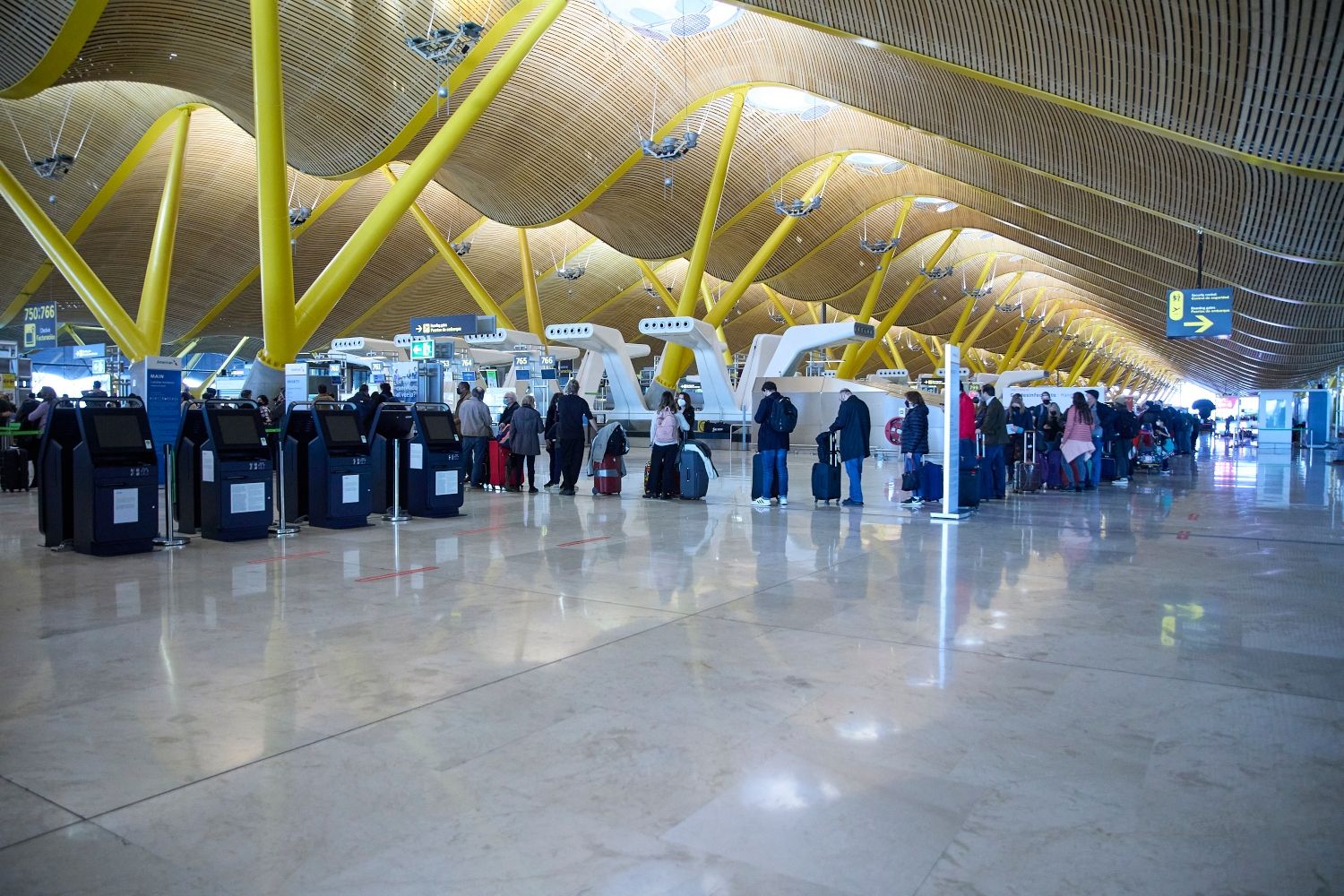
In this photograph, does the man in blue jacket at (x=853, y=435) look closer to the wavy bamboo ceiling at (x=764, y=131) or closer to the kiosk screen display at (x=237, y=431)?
the kiosk screen display at (x=237, y=431)

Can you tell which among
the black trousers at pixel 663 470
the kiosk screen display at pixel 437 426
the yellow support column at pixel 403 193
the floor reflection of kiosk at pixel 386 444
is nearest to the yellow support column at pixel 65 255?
the yellow support column at pixel 403 193

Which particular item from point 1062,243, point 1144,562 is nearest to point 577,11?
point 1062,243

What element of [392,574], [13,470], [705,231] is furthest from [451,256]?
[392,574]

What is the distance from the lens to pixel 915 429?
12.0m

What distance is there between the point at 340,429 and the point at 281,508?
3.46 feet

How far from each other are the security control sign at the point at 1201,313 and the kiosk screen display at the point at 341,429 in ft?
67.7

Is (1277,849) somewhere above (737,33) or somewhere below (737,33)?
below

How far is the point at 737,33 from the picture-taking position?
25.0 meters

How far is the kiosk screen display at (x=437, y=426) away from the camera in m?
10.9

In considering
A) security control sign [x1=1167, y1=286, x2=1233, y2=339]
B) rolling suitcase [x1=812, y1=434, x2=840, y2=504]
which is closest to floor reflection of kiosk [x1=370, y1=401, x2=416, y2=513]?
rolling suitcase [x1=812, y1=434, x2=840, y2=504]

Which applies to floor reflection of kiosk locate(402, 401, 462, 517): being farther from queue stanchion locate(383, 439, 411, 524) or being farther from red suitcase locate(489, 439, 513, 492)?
red suitcase locate(489, 439, 513, 492)

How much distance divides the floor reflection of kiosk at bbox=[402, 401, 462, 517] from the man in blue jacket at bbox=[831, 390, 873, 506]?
4.80 m

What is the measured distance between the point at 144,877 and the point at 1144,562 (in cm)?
755

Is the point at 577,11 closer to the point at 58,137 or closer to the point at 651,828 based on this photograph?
the point at 58,137
